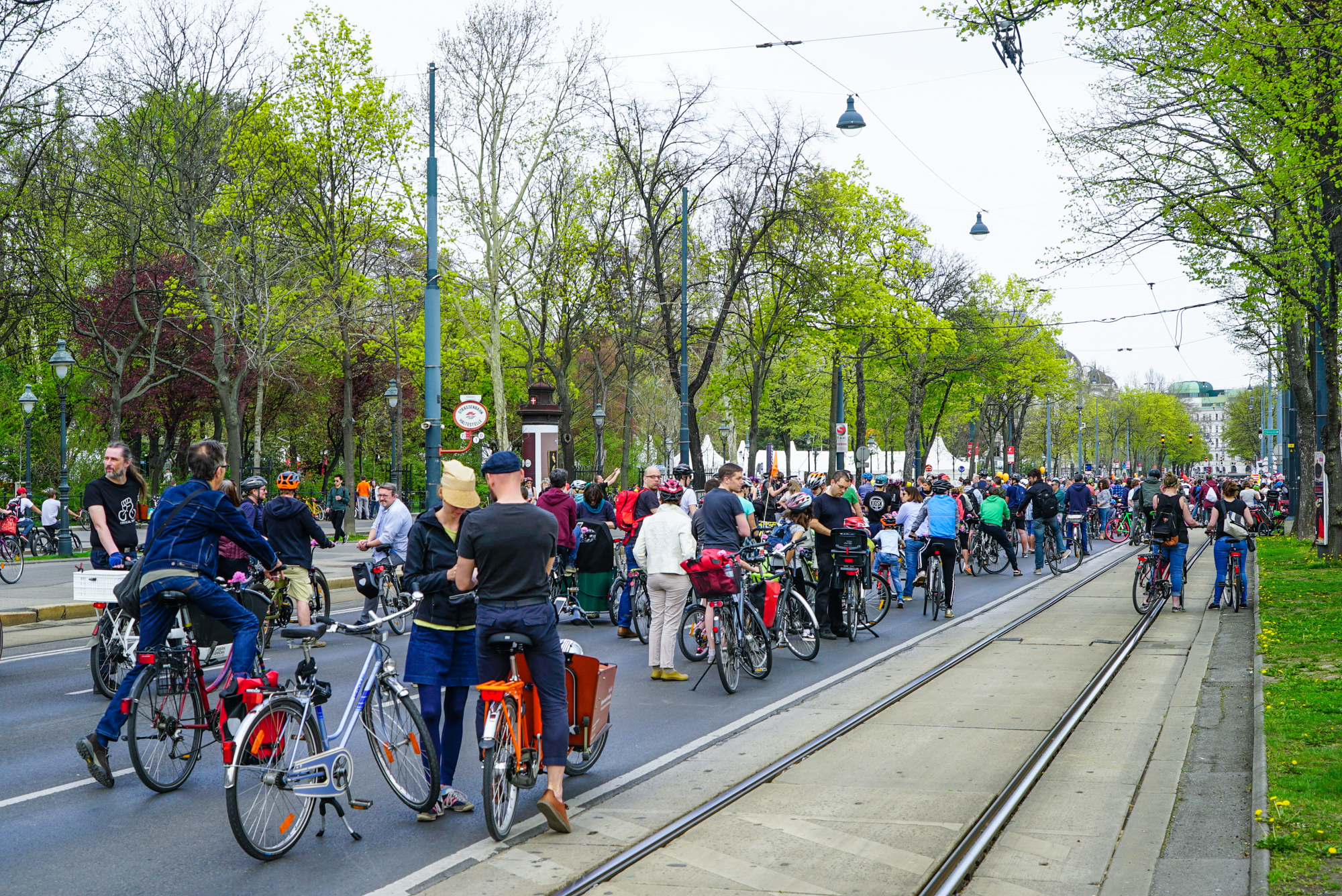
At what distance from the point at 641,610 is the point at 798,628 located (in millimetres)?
1864

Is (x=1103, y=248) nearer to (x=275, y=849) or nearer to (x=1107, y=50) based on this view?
(x=1107, y=50)

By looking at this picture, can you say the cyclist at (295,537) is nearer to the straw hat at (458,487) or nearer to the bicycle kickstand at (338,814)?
the bicycle kickstand at (338,814)

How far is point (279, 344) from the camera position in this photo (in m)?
32.2

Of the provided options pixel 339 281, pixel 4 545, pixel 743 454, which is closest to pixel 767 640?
pixel 4 545

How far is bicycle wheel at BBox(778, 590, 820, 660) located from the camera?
11719 mm

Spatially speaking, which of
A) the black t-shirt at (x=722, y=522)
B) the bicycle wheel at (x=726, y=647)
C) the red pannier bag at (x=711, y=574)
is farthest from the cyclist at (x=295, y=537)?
the bicycle wheel at (x=726, y=647)

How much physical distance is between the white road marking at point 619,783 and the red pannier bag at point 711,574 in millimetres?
1008

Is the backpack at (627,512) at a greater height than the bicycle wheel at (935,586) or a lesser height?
greater

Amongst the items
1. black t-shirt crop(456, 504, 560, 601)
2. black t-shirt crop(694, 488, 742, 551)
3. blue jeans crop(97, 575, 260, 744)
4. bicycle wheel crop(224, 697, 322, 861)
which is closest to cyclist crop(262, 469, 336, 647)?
black t-shirt crop(694, 488, 742, 551)

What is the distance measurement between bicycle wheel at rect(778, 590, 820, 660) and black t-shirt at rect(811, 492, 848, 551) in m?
1.31

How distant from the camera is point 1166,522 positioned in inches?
628

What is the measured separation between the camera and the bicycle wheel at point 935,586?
15.6 m

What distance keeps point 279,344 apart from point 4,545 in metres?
12.7

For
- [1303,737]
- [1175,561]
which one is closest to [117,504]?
[1303,737]
